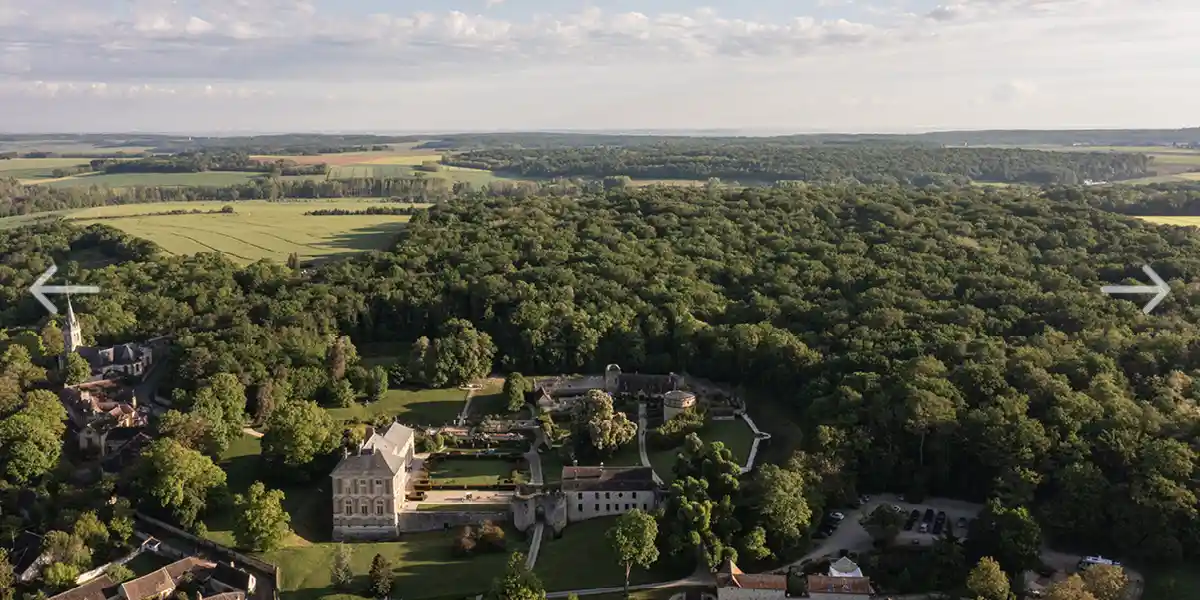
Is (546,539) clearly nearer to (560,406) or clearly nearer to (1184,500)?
(560,406)

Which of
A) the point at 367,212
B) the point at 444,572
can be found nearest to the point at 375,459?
the point at 444,572

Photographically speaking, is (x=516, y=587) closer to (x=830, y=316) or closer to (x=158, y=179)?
(x=830, y=316)

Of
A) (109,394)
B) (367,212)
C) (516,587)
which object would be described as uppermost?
(367,212)

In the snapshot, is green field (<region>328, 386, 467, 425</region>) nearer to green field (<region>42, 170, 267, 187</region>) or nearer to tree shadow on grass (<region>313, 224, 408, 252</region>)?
tree shadow on grass (<region>313, 224, 408, 252</region>)

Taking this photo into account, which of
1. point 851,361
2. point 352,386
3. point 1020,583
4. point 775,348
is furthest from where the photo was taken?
point 352,386

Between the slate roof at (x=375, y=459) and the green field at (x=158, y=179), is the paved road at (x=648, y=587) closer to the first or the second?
the slate roof at (x=375, y=459)

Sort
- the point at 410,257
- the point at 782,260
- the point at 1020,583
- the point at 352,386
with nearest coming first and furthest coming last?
the point at 1020,583 → the point at 352,386 → the point at 782,260 → the point at 410,257

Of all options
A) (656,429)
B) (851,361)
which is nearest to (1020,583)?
(851,361)
